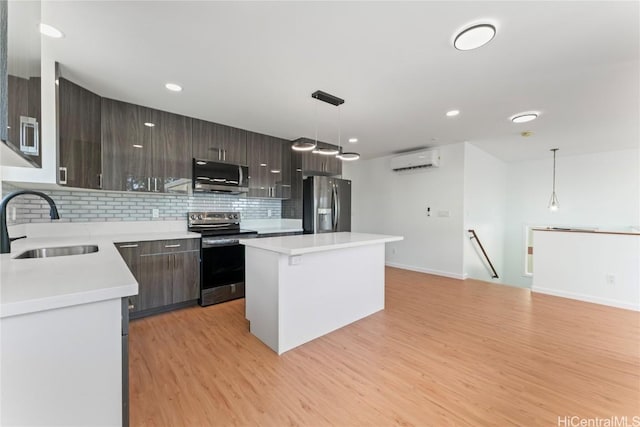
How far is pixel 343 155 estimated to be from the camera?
301 cm

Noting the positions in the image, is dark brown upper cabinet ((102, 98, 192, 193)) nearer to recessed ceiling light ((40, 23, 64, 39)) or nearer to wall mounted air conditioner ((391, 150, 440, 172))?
recessed ceiling light ((40, 23, 64, 39))

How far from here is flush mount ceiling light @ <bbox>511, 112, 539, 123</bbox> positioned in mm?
3176

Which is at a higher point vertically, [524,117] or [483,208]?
[524,117]

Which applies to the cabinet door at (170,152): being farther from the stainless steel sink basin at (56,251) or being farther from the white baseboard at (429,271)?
the white baseboard at (429,271)

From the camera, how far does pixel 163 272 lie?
116 inches

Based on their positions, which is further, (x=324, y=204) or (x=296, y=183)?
(x=324, y=204)

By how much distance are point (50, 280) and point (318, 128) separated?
3.40 metres

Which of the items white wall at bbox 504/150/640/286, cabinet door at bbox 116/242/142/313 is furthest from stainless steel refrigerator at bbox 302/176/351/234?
white wall at bbox 504/150/640/286

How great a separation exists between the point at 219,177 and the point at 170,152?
0.64 meters

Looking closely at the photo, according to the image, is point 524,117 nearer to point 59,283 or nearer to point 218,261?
point 218,261

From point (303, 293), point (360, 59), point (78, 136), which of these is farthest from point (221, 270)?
point (360, 59)

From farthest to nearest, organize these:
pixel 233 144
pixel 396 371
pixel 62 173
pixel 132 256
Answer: pixel 233 144, pixel 132 256, pixel 62 173, pixel 396 371

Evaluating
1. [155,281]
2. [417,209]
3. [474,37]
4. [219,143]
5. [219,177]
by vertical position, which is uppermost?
[474,37]

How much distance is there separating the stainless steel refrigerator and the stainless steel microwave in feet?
3.59
